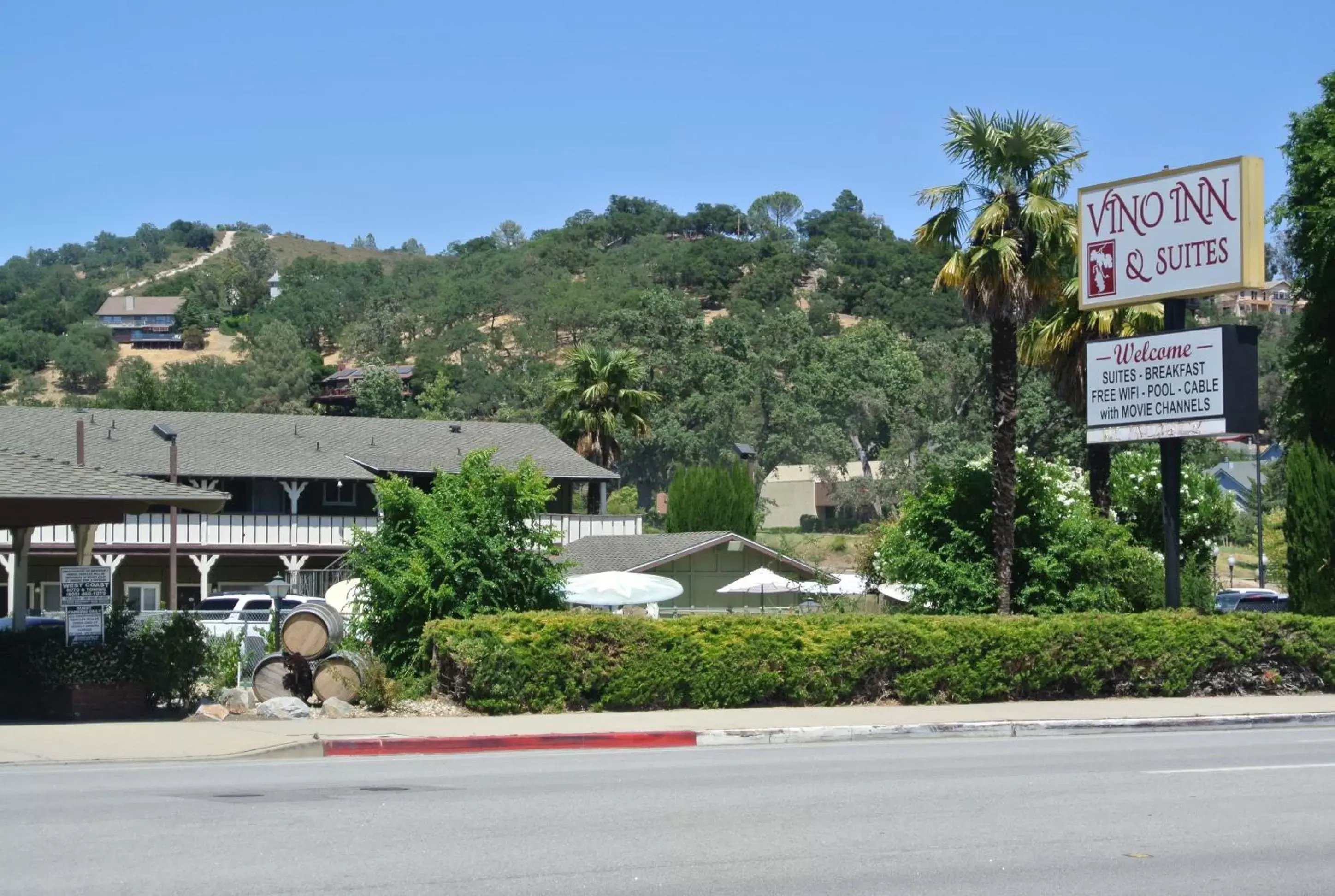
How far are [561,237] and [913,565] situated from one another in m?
156

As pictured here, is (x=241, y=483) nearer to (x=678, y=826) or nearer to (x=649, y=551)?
(x=649, y=551)

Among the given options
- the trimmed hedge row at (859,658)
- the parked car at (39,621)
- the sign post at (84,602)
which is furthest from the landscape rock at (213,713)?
the parked car at (39,621)

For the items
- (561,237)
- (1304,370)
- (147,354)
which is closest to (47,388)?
(147,354)

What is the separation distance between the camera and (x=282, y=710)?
61.3 ft

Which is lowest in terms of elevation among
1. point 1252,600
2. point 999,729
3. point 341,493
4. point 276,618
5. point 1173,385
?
point 1252,600

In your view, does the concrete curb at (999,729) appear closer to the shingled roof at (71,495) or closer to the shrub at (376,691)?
the shrub at (376,691)

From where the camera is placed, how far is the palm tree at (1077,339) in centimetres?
3017

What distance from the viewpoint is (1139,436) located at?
24.3 metres

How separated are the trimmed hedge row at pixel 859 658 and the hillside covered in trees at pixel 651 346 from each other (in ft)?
125

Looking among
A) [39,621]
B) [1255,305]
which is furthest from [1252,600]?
[1255,305]

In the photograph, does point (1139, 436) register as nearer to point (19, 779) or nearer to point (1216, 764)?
point (1216, 764)

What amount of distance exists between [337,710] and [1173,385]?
45.8ft

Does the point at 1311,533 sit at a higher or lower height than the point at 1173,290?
lower

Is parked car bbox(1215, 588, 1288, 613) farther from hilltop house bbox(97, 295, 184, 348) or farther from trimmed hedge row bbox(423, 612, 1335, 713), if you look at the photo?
hilltop house bbox(97, 295, 184, 348)
